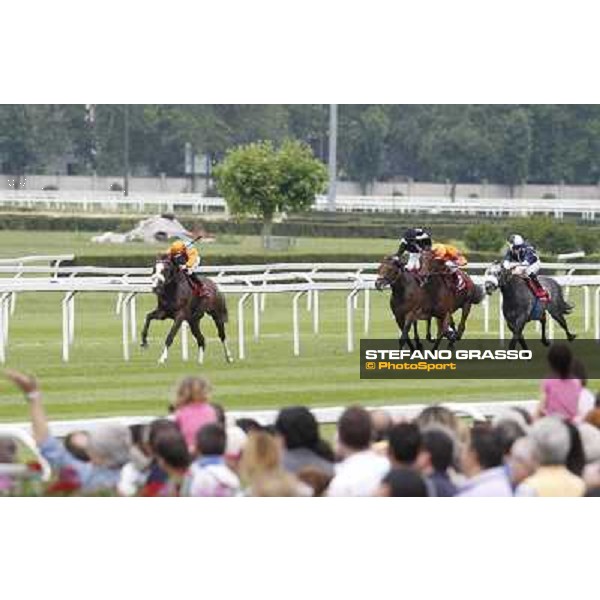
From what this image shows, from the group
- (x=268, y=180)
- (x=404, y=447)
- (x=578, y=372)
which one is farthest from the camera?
(x=268, y=180)

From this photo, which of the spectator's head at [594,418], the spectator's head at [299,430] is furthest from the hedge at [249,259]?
the spectator's head at [299,430]

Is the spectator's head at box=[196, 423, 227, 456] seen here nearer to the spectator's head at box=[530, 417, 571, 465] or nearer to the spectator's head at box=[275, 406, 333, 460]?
the spectator's head at box=[275, 406, 333, 460]

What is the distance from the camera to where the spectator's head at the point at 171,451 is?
9750mm

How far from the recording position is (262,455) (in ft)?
30.5

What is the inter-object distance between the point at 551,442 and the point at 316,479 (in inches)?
37.0

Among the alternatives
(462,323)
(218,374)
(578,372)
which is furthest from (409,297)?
(578,372)

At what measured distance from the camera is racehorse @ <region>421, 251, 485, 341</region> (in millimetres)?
21859

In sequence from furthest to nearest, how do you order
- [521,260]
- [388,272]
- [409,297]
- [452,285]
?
[452,285]
[521,260]
[409,297]
[388,272]

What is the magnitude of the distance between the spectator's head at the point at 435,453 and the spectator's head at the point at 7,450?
1773 millimetres

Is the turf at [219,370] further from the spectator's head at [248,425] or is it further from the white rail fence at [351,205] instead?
the white rail fence at [351,205]

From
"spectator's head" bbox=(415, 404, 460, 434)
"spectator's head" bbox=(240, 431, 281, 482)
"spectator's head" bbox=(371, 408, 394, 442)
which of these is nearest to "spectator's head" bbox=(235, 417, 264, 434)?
"spectator's head" bbox=(371, 408, 394, 442)

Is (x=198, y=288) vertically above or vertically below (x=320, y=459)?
below

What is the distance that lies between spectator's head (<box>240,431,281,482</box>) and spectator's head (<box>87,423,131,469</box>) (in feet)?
2.94

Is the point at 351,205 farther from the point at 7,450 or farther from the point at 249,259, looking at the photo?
the point at 7,450
